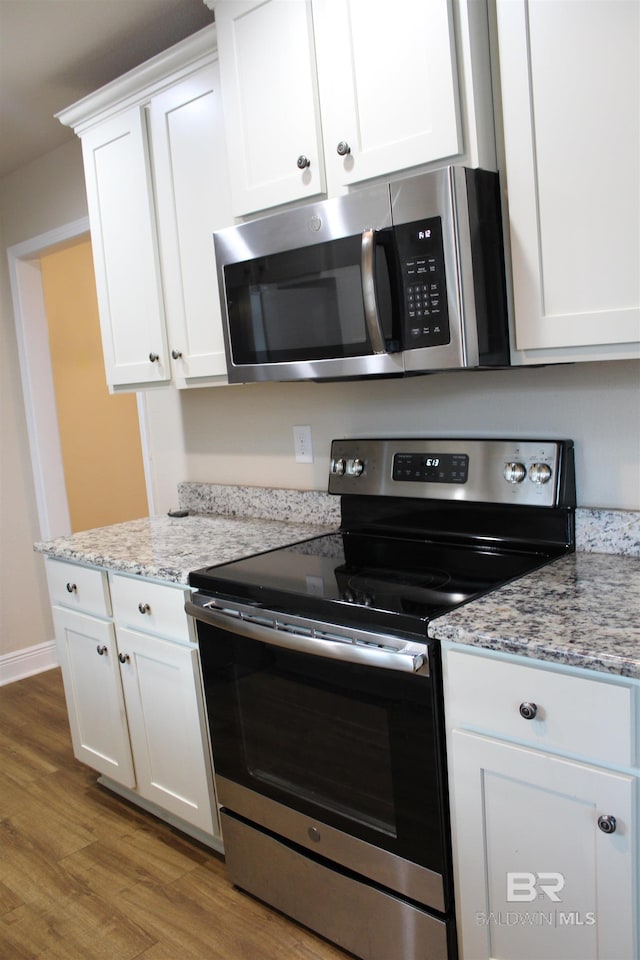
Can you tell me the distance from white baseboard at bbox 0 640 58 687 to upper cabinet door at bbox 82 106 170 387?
6.22ft

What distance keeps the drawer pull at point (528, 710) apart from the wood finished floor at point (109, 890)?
2.98 ft

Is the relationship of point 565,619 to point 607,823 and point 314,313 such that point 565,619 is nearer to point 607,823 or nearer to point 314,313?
point 607,823

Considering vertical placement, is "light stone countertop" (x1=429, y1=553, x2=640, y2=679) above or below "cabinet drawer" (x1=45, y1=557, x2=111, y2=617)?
above

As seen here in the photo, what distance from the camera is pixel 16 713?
140 inches

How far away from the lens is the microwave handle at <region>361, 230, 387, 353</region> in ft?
5.65

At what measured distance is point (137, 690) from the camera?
92.7 inches

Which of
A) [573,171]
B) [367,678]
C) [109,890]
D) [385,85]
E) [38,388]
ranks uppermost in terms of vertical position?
[385,85]

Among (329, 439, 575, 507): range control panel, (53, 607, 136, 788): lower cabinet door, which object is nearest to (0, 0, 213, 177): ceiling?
(329, 439, 575, 507): range control panel

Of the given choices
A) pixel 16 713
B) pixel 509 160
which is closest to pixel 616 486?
pixel 509 160

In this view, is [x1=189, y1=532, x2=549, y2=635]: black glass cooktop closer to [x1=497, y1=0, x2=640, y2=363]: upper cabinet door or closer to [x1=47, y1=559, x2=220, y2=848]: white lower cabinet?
[x1=47, y1=559, x2=220, y2=848]: white lower cabinet

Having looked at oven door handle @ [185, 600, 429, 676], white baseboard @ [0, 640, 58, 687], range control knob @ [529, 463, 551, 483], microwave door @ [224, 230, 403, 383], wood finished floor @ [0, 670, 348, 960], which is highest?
microwave door @ [224, 230, 403, 383]

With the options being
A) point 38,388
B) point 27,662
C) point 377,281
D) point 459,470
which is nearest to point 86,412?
→ point 38,388

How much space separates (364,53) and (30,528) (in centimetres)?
300

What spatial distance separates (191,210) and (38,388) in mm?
1986
